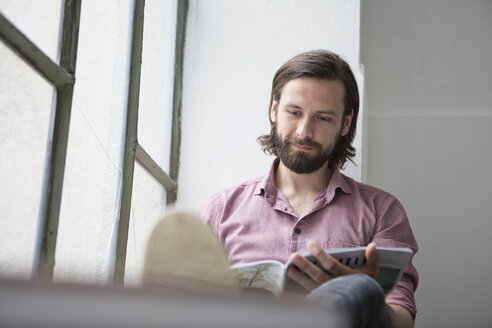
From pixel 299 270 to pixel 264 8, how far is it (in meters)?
1.56

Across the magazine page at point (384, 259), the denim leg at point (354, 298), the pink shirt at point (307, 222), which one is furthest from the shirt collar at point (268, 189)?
the denim leg at point (354, 298)

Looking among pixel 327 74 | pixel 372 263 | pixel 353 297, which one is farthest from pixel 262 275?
pixel 327 74

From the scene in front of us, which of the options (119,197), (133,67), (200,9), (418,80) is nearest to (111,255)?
(119,197)

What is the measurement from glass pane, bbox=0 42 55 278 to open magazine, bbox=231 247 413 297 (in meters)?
0.40

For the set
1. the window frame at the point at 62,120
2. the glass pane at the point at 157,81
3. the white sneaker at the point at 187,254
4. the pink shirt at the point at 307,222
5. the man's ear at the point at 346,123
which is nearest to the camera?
the white sneaker at the point at 187,254

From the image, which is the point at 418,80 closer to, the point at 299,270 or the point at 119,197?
the point at 119,197

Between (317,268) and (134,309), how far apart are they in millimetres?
762

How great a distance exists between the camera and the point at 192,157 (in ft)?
7.68

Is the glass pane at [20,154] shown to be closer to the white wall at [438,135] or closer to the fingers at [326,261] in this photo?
the fingers at [326,261]

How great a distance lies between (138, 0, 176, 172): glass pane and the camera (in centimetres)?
203

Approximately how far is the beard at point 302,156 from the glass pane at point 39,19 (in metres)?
0.75

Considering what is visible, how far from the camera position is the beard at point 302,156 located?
5.79ft

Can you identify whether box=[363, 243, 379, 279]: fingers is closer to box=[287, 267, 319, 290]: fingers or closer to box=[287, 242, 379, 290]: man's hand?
box=[287, 242, 379, 290]: man's hand

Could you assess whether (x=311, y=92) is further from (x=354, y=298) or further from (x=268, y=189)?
(x=354, y=298)
